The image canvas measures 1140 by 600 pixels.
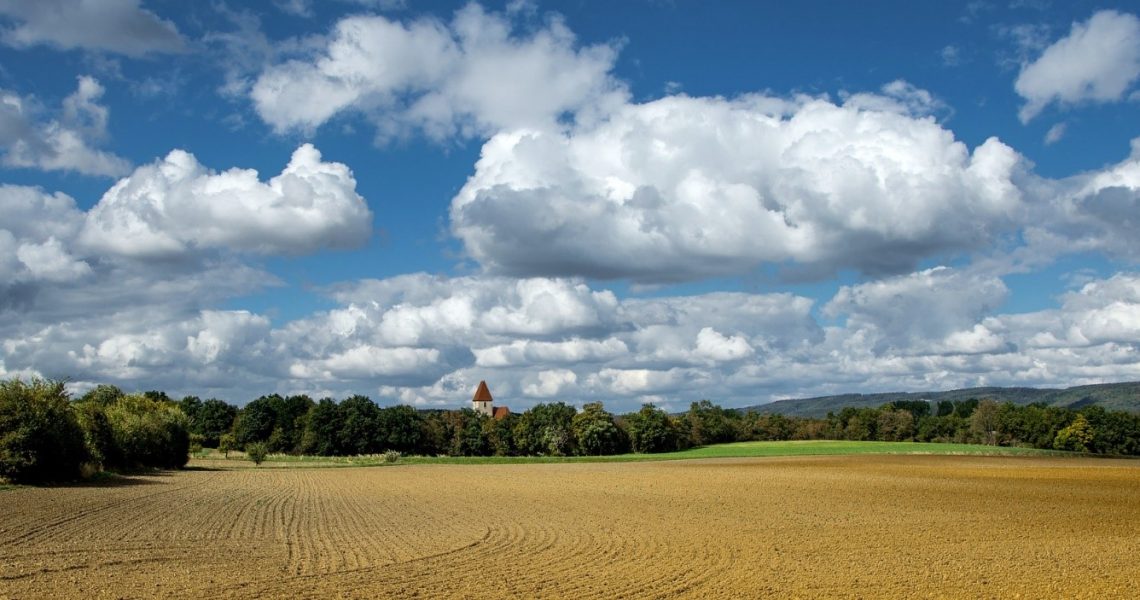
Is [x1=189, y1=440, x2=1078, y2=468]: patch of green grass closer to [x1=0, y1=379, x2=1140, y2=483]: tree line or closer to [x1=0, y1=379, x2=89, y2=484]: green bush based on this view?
[x1=0, y1=379, x2=1140, y2=483]: tree line

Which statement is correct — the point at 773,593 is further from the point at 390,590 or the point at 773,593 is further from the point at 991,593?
the point at 390,590

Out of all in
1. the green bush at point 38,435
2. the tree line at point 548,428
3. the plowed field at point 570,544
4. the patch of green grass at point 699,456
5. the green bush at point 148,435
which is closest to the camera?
the plowed field at point 570,544

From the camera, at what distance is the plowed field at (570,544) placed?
17.7m

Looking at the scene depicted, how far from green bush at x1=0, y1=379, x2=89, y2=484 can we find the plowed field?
2200mm

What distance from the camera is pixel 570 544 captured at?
979 inches

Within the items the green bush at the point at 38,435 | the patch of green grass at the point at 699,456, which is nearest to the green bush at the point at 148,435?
the patch of green grass at the point at 699,456

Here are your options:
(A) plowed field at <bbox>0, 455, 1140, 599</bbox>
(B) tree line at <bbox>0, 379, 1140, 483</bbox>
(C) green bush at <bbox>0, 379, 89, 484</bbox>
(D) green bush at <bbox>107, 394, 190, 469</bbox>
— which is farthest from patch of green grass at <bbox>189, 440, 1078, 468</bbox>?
(A) plowed field at <bbox>0, 455, 1140, 599</bbox>

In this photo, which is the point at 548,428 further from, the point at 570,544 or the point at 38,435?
the point at 570,544

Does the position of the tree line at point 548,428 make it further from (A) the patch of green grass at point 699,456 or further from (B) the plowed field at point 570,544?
(B) the plowed field at point 570,544

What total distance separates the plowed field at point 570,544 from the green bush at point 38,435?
2.20 meters

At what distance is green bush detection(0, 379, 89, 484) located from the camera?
133ft

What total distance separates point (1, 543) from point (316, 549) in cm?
741

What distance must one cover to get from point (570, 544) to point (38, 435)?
3049 cm

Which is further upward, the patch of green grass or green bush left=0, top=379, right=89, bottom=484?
green bush left=0, top=379, right=89, bottom=484
